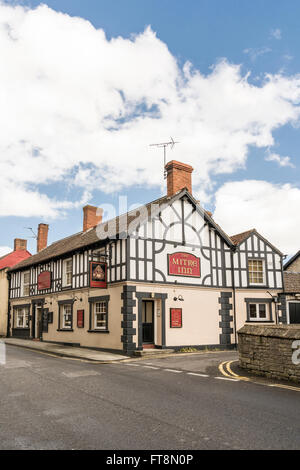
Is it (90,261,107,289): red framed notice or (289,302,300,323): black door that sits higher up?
(90,261,107,289): red framed notice

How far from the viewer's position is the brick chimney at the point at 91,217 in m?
26.2

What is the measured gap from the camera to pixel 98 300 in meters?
19.6

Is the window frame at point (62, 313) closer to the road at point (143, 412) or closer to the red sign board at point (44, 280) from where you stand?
the red sign board at point (44, 280)

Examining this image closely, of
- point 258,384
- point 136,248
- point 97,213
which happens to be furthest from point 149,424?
point 97,213

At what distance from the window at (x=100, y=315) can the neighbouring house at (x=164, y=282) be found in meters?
0.05

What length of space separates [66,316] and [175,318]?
24.4 ft

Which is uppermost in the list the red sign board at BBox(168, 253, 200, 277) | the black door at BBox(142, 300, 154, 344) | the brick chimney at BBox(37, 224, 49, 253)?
the brick chimney at BBox(37, 224, 49, 253)

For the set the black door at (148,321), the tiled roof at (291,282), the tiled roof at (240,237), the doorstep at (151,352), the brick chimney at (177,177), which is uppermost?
the brick chimney at (177,177)

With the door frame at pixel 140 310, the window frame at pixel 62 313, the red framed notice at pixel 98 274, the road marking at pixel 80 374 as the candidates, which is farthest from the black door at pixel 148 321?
the road marking at pixel 80 374

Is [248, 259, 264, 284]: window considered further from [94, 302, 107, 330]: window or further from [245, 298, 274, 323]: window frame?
[94, 302, 107, 330]: window

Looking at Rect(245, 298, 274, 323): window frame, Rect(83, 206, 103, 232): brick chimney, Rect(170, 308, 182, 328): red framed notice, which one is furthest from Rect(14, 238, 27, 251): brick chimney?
Rect(245, 298, 274, 323): window frame

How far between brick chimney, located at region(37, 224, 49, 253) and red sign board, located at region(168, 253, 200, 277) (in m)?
16.6

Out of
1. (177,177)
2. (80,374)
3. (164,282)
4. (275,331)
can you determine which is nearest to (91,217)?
(177,177)

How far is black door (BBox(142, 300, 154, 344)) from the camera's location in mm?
18906
